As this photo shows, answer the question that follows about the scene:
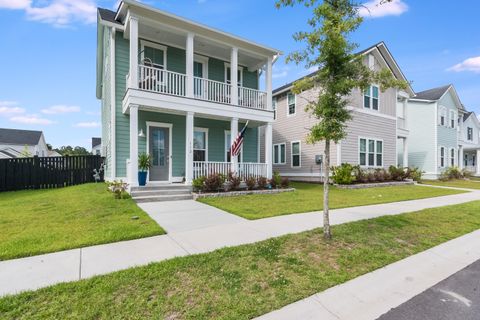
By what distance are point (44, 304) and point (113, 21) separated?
10631mm

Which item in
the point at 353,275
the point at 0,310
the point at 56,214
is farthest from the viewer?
the point at 56,214

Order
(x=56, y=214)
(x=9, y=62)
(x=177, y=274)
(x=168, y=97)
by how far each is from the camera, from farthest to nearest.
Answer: (x=9, y=62), (x=168, y=97), (x=56, y=214), (x=177, y=274)

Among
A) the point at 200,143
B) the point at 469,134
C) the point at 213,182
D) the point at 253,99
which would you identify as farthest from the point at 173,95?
the point at 469,134

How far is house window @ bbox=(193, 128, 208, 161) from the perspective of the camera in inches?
484

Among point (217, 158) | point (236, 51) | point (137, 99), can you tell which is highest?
point (236, 51)

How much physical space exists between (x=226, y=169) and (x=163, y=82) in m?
4.43

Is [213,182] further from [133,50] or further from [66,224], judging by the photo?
[133,50]

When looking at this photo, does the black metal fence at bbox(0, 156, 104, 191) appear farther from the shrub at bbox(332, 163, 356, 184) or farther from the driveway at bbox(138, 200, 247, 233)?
the shrub at bbox(332, 163, 356, 184)

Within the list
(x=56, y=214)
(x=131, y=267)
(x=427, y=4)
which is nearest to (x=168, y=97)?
(x=56, y=214)

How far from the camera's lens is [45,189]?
11773 millimetres

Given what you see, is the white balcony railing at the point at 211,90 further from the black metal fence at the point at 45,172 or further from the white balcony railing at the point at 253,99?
the black metal fence at the point at 45,172

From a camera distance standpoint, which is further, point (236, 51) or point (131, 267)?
point (236, 51)

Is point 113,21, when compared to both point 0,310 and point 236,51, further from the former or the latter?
point 0,310

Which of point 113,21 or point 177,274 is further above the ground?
point 113,21
